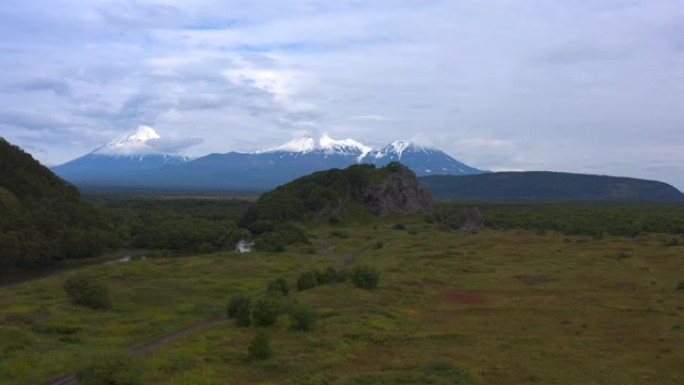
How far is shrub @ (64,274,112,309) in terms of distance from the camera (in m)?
64.4

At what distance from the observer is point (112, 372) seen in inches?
1437

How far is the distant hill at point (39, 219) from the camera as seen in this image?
10619 centimetres

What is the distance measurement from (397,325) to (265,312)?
1138 cm

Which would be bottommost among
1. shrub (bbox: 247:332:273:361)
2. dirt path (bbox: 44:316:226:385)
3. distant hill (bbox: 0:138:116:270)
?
dirt path (bbox: 44:316:226:385)

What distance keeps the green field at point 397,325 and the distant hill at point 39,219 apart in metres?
21.0

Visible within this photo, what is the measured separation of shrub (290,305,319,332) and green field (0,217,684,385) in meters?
0.94

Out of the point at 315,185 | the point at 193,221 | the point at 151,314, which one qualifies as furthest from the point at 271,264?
the point at 315,185

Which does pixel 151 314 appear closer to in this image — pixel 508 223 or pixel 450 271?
pixel 450 271

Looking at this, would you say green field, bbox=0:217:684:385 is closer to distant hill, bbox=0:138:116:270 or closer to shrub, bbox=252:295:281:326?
Result: shrub, bbox=252:295:281:326

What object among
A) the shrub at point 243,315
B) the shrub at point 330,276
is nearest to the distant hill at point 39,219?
the shrub at point 330,276

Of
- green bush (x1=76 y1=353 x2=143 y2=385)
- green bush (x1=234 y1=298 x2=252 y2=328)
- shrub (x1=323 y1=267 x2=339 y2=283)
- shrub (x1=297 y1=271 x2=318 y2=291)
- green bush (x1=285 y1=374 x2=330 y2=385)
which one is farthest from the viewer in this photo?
shrub (x1=323 y1=267 x2=339 y2=283)

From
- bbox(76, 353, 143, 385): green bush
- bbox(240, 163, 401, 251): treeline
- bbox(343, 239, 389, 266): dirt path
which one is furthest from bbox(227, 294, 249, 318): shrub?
bbox(240, 163, 401, 251): treeline

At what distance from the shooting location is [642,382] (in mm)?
39375

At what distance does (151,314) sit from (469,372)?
33642 mm
